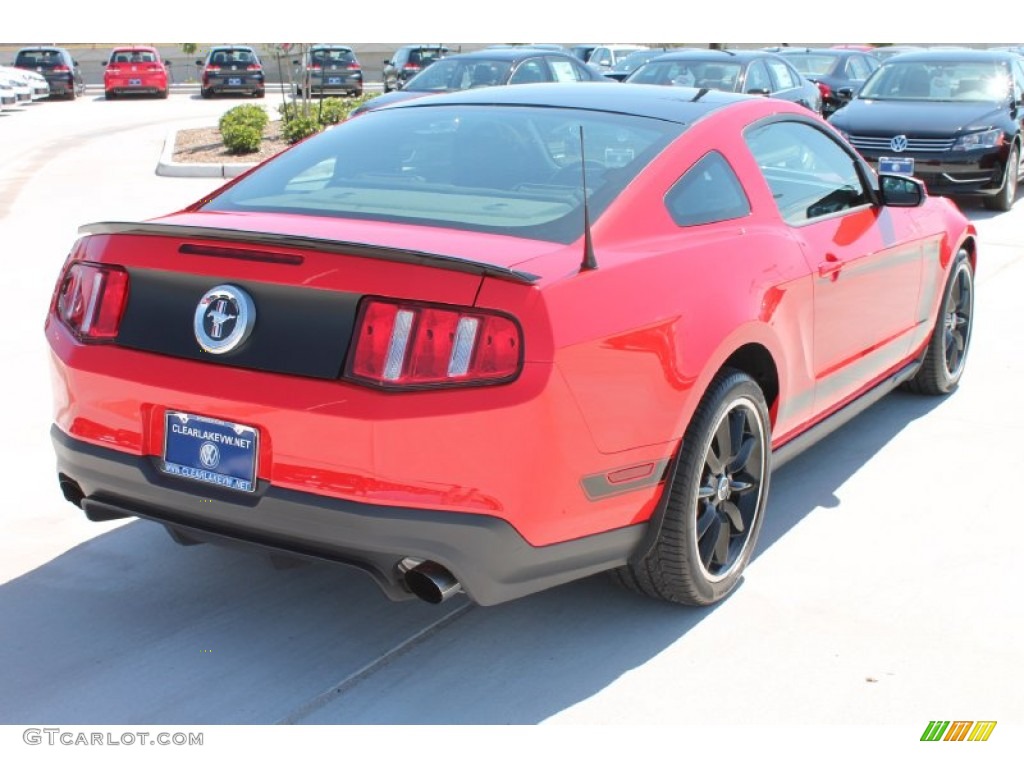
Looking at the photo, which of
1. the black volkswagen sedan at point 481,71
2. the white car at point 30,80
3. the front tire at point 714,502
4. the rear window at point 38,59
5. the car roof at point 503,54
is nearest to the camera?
the front tire at point 714,502

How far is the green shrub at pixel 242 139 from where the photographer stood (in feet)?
55.6

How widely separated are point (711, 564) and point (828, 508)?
104cm

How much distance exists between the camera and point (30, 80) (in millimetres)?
32062

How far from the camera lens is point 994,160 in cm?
1238

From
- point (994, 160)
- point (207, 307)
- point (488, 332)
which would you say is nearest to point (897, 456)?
point (488, 332)

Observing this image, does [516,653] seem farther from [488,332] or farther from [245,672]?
[488,332]

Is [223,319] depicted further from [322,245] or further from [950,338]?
[950,338]

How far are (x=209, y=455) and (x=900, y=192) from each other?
3181mm

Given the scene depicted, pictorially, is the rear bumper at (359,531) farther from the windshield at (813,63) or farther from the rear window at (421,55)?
the rear window at (421,55)

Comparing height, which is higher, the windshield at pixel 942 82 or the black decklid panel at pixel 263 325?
the black decklid panel at pixel 263 325

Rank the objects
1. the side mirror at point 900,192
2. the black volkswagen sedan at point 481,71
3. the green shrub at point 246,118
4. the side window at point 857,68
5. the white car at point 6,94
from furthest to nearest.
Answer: the white car at point 6,94
the side window at point 857,68
the green shrub at point 246,118
the black volkswagen sedan at point 481,71
the side mirror at point 900,192

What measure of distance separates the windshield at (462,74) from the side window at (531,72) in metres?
0.16

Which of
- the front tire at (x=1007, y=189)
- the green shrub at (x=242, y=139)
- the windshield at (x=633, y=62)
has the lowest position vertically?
the front tire at (x=1007, y=189)

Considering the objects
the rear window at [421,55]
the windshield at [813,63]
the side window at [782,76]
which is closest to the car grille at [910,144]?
the side window at [782,76]
